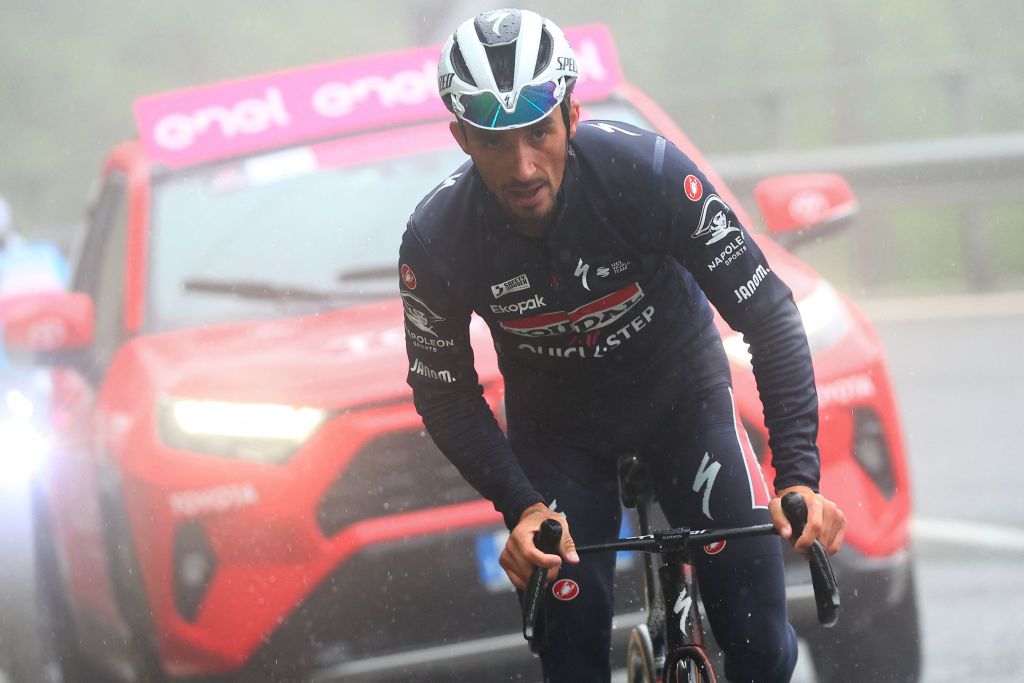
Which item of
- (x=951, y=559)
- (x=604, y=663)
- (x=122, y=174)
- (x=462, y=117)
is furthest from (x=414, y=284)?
(x=951, y=559)

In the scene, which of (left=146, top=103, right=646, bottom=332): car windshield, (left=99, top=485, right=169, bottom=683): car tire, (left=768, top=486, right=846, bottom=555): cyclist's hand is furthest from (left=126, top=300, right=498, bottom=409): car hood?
(left=768, top=486, right=846, bottom=555): cyclist's hand

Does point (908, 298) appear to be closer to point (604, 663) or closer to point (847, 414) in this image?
point (847, 414)

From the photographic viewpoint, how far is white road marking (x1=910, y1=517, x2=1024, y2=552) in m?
7.34

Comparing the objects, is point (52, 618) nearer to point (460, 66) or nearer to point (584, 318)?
point (584, 318)

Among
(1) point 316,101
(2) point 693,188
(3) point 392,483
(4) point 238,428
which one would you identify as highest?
(1) point 316,101

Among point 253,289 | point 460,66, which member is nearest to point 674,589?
point 460,66

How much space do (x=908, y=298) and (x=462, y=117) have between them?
1082cm

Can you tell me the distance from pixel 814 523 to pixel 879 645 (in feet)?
6.55

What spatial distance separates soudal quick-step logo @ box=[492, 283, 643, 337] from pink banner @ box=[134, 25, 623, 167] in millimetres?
2453

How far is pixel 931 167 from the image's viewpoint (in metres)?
13.2

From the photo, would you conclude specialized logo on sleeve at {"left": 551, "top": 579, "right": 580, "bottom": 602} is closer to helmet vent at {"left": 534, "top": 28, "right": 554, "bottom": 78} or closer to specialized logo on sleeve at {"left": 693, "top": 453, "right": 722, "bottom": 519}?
specialized logo on sleeve at {"left": 693, "top": 453, "right": 722, "bottom": 519}

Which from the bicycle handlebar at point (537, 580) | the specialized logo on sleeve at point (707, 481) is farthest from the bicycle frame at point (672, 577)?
the specialized logo on sleeve at point (707, 481)

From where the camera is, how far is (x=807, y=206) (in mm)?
5820

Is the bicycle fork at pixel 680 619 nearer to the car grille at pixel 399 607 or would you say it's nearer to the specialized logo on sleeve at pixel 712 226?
the specialized logo on sleeve at pixel 712 226
